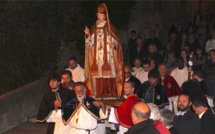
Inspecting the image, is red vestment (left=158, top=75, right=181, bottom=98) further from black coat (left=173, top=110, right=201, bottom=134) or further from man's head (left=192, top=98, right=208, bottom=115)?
black coat (left=173, top=110, right=201, bottom=134)

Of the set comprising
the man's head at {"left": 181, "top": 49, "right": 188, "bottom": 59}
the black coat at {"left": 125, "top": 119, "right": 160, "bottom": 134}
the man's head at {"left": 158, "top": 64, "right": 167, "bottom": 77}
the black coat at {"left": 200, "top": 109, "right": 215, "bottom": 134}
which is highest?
the man's head at {"left": 181, "top": 49, "right": 188, "bottom": 59}

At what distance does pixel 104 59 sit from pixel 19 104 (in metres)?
2.89

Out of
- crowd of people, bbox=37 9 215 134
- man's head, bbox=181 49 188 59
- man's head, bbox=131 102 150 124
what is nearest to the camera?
man's head, bbox=131 102 150 124

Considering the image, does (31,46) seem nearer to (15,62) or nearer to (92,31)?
(15,62)

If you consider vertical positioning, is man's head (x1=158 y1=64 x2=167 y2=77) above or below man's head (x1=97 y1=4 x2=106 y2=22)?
below

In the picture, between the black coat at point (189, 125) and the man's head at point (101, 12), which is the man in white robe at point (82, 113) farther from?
the man's head at point (101, 12)

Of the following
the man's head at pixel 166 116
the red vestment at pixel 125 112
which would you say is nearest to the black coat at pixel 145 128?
the man's head at pixel 166 116

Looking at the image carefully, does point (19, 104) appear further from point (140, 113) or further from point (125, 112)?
point (140, 113)

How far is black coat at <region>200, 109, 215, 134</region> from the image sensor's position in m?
7.23

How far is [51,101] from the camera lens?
8.47 meters

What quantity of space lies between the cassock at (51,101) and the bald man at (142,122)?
9.74 feet

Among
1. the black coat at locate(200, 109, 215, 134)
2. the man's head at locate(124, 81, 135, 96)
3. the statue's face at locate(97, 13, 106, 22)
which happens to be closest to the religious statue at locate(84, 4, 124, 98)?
the statue's face at locate(97, 13, 106, 22)

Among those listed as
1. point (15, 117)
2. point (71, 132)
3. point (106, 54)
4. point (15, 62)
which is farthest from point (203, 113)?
point (15, 62)

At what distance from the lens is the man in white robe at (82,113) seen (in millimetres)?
7875
